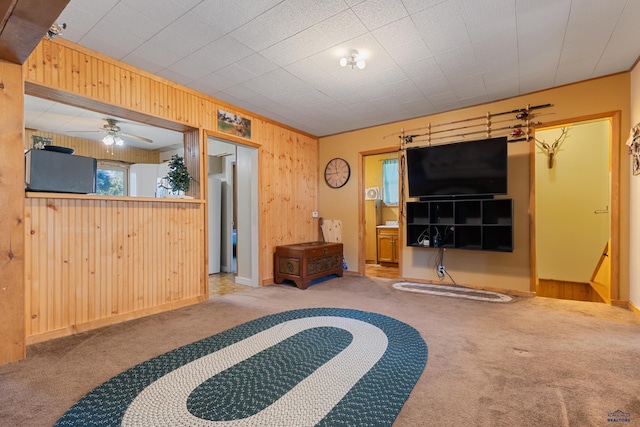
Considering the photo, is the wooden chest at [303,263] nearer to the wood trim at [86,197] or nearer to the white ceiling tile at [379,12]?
the wood trim at [86,197]

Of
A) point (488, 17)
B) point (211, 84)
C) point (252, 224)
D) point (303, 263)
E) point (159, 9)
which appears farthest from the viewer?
point (252, 224)

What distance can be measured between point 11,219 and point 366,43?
315 cm

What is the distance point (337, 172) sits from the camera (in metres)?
5.64

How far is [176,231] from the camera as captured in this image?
3.50 m

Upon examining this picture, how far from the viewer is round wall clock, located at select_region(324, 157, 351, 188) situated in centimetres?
553

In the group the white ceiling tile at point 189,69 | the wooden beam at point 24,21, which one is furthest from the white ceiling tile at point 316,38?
the wooden beam at point 24,21

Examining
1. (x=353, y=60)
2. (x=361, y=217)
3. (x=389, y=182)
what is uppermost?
(x=353, y=60)

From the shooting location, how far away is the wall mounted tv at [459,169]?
12.8ft

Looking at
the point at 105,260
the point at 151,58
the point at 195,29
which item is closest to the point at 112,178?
the point at 105,260

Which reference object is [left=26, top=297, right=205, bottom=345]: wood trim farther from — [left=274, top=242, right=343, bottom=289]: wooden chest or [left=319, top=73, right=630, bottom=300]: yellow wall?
[left=319, top=73, right=630, bottom=300]: yellow wall

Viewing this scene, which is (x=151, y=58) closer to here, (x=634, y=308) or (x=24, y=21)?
(x=24, y=21)

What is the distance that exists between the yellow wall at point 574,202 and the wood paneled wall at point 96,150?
26.5 feet

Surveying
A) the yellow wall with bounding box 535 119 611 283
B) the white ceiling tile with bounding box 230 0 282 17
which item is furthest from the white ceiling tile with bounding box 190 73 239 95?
the yellow wall with bounding box 535 119 611 283

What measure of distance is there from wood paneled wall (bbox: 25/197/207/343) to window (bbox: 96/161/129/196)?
426 cm
